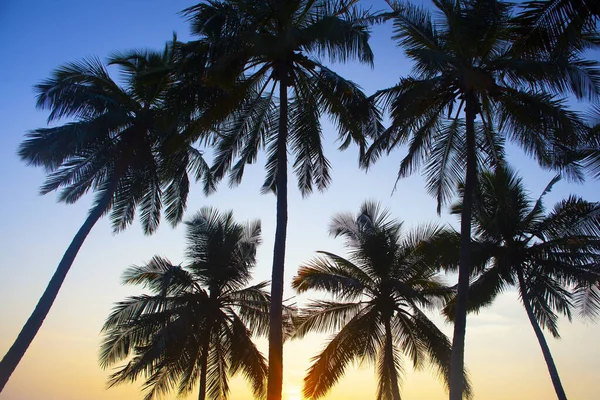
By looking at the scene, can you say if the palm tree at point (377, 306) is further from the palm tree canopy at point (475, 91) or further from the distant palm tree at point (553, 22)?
the distant palm tree at point (553, 22)

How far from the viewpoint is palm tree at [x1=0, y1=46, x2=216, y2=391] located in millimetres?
17609

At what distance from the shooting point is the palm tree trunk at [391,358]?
19781 millimetres

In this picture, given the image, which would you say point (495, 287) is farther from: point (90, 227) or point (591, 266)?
point (90, 227)

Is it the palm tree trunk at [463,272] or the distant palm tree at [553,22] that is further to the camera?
the palm tree trunk at [463,272]

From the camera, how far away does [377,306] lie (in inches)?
823

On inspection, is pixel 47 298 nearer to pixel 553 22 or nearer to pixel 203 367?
pixel 203 367

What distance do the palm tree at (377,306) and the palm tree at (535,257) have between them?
166 cm

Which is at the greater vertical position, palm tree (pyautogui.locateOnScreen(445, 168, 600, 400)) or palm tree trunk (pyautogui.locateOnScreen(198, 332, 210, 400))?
palm tree (pyautogui.locateOnScreen(445, 168, 600, 400))

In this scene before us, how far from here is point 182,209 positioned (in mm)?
21406

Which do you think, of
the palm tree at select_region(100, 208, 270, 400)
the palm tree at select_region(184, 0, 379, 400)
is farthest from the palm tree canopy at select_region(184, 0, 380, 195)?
the palm tree at select_region(100, 208, 270, 400)

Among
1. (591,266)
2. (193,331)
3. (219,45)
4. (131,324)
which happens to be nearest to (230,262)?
(193,331)

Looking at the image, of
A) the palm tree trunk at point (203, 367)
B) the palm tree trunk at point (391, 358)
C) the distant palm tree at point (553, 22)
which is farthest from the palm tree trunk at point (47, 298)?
the distant palm tree at point (553, 22)

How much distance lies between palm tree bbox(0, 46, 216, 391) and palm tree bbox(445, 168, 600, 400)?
1045cm

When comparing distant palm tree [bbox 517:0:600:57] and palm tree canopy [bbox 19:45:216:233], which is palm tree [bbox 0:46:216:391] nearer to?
palm tree canopy [bbox 19:45:216:233]
